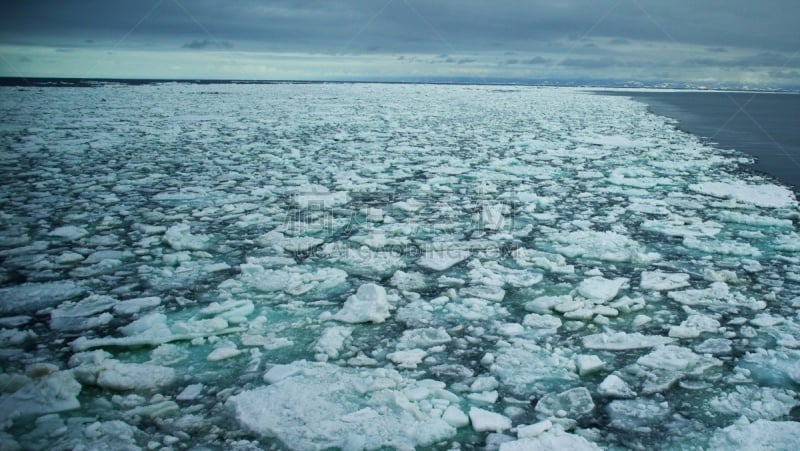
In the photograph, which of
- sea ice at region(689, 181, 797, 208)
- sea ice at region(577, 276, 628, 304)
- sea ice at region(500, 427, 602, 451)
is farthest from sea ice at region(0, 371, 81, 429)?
sea ice at region(689, 181, 797, 208)

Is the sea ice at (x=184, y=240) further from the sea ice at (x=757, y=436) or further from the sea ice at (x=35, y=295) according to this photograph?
the sea ice at (x=757, y=436)

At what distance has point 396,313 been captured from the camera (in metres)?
2.58

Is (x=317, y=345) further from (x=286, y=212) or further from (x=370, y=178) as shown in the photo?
(x=370, y=178)

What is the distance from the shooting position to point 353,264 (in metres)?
3.26

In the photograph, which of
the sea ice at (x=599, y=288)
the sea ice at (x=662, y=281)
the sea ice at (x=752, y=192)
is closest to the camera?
the sea ice at (x=599, y=288)

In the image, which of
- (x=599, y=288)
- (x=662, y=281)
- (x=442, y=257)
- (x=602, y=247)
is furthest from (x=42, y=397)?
(x=602, y=247)

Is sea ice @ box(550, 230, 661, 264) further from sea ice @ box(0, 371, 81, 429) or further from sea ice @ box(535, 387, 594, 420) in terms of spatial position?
sea ice @ box(0, 371, 81, 429)

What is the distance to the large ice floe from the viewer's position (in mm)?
1728

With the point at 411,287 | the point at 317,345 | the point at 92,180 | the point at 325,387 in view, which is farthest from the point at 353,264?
the point at 92,180

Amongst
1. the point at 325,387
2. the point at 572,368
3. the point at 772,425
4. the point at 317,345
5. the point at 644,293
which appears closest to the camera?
the point at 772,425

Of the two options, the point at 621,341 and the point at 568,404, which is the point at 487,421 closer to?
the point at 568,404

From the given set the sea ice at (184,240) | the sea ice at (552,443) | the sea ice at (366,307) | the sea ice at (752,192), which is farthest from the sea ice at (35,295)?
the sea ice at (752,192)

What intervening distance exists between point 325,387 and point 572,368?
3.22ft

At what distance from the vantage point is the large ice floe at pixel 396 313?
5.67 feet
